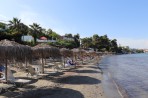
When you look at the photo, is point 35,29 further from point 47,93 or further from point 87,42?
point 87,42

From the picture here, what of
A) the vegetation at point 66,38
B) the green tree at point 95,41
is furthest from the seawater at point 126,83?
the green tree at point 95,41

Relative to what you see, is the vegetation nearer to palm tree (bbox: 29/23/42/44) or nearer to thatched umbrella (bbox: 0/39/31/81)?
palm tree (bbox: 29/23/42/44)

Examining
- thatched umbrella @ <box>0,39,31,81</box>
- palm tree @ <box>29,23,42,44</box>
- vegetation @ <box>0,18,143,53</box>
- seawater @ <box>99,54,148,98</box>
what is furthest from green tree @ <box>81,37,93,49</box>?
thatched umbrella @ <box>0,39,31,81</box>

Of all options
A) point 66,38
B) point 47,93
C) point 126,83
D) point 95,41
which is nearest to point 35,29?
point 66,38

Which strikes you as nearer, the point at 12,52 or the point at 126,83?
the point at 12,52

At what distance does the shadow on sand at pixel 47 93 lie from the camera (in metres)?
11.6

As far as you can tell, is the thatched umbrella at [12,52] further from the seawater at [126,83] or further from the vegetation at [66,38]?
the vegetation at [66,38]

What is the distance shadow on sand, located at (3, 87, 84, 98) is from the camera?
38.1ft

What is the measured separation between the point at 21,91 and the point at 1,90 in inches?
41.3

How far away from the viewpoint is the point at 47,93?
12.6 metres

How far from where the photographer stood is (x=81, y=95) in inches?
503

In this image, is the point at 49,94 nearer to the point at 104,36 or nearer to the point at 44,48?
the point at 44,48

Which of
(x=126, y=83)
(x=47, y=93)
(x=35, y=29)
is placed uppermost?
(x=35, y=29)

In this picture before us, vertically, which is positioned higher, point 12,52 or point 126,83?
point 12,52
